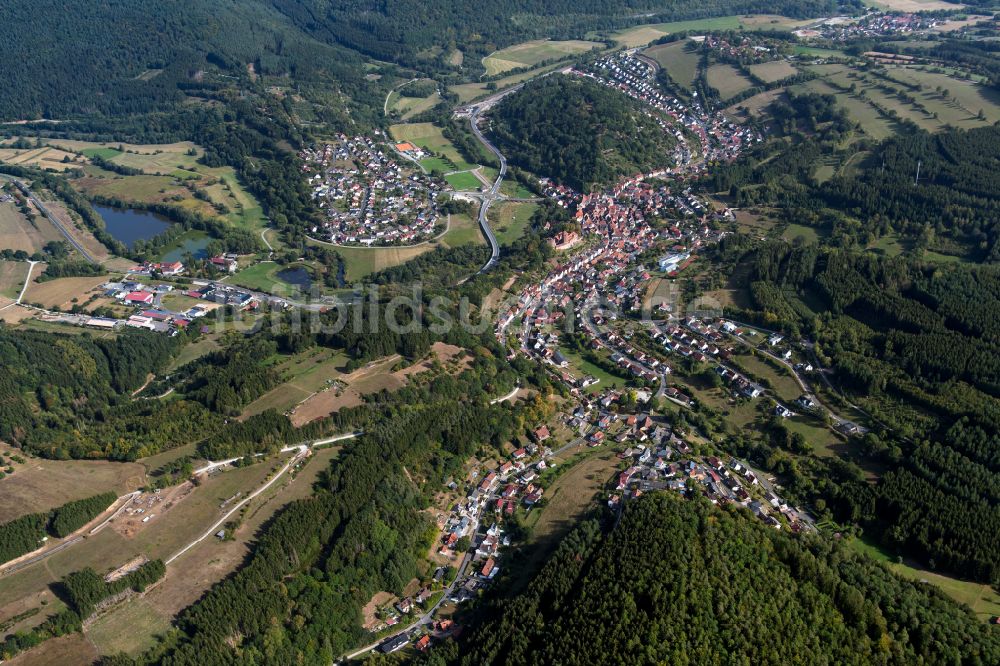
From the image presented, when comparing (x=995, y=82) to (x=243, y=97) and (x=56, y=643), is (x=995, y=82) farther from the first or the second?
(x=56, y=643)

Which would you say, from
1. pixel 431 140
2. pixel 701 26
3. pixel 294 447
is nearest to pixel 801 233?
pixel 294 447

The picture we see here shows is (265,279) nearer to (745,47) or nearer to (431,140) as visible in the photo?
(431,140)

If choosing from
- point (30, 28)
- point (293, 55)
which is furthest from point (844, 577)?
point (30, 28)

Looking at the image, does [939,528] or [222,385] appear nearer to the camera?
[939,528]

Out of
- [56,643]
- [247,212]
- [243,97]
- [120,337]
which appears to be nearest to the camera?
[56,643]

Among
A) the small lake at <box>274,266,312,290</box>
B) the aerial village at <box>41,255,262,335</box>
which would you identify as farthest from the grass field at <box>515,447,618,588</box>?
the small lake at <box>274,266,312,290</box>

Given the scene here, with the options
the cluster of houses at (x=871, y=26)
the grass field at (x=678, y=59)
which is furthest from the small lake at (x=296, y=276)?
the cluster of houses at (x=871, y=26)

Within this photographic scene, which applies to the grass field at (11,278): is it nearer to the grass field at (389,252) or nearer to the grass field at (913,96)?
the grass field at (389,252)
